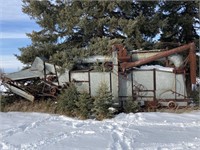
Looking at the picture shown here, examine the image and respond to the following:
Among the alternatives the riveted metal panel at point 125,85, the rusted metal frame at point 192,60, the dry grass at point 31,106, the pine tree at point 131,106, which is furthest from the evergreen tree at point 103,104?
the rusted metal frame at point 192,60

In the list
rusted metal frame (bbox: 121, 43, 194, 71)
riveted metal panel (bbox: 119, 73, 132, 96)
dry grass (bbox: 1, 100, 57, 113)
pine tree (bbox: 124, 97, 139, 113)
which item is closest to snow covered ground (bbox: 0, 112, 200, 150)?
pine tree (bbox: 124, 97, 139, 113)

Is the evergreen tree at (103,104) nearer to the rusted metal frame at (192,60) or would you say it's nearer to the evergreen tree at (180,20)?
the rusted metal frame at (192,60)

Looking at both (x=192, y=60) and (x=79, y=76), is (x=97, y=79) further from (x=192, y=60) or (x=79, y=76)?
(x=192, y=60)

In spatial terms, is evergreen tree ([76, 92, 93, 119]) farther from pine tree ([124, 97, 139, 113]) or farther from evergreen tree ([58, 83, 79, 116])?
pine tree ([124, 97, 139, 113])

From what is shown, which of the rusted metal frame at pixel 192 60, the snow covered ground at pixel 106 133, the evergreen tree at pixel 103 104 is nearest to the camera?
the snow covered ground at pixel 106 133

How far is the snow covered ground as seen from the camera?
24.2ft

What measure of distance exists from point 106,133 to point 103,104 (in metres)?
2.66

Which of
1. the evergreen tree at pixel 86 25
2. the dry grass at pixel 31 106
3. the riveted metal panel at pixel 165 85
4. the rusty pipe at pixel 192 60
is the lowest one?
the dry grass at pixel 31 106

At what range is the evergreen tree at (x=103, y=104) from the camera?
11.2 m

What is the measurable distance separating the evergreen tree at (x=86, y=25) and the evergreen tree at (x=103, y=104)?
287 centimetres

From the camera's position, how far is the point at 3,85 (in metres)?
14.0

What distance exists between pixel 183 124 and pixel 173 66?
138 inches

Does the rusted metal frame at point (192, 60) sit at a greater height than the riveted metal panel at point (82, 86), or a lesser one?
greater

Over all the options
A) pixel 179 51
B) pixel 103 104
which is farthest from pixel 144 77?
pixel 103 104
